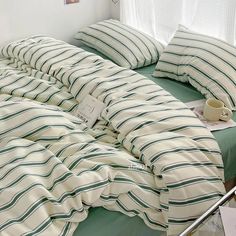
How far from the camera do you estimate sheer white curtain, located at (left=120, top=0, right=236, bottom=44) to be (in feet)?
5.86

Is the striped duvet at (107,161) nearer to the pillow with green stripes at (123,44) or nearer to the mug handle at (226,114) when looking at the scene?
the mug handle at (226,114)

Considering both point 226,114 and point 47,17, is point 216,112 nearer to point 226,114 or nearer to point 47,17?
point 226,114

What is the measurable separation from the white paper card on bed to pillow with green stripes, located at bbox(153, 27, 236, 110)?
0.49 m

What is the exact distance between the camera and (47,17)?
2.13 meters

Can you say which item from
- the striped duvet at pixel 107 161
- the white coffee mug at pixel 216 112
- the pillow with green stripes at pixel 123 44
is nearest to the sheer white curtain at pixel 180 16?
the pillow with green stripes at pixel 123 44

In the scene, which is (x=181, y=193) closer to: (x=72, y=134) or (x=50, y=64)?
(x=72, y=134)

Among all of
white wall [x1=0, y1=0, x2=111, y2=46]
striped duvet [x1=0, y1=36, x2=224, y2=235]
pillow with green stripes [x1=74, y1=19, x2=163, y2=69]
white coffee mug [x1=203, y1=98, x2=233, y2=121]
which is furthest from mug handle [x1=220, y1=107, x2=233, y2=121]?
white wall [x1=0, y1=0, x2=111, y2=46]

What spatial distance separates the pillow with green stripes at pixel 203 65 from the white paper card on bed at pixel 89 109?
489 mm

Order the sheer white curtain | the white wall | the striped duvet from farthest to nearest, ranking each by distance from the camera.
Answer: the white wall < the sheer white curtain < the striped duvet

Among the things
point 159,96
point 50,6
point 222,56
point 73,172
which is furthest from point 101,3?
point 73,172

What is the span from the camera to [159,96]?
4.40ft

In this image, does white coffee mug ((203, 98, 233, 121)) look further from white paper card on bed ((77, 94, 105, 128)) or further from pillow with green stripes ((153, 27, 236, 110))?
white paper card on bed ((77, 94, 105, 128))

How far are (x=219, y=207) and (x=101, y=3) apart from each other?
1.80m

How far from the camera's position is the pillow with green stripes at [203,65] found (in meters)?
1.48
